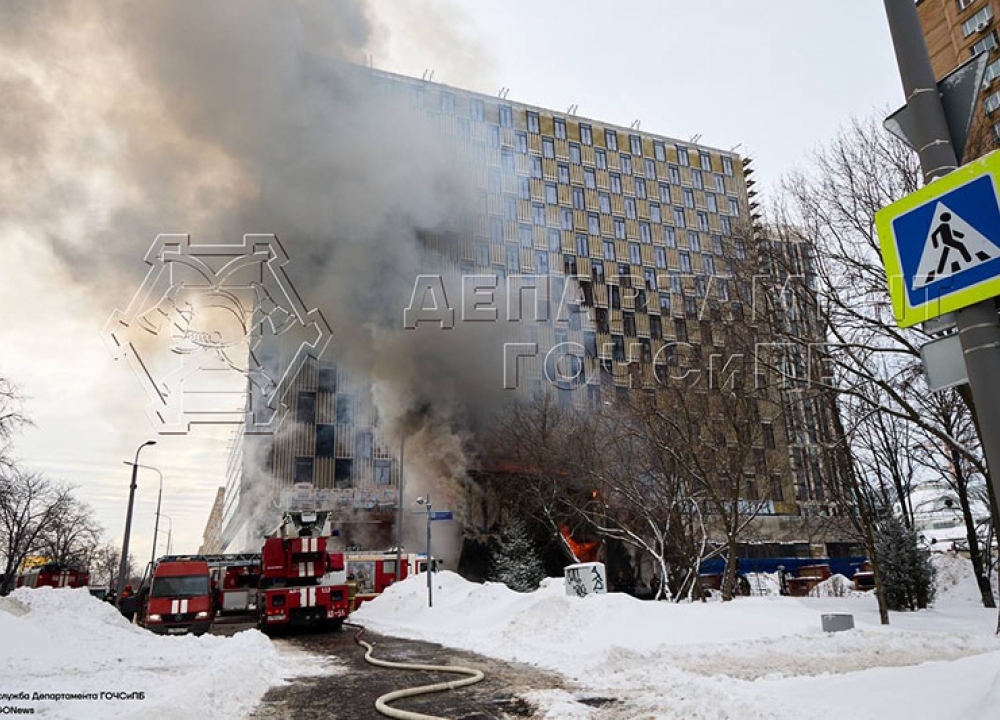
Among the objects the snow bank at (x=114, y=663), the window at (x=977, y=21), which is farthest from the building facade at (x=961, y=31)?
the snow bank at (x=114, y=663)

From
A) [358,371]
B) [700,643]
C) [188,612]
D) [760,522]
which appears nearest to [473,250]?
[358,371]

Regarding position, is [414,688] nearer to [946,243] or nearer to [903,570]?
[946,243]

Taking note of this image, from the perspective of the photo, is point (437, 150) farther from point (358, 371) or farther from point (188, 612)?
point (188, 612)

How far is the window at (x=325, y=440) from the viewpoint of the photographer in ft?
142

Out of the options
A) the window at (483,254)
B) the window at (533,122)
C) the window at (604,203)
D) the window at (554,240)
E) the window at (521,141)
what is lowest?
the window at (483,254)

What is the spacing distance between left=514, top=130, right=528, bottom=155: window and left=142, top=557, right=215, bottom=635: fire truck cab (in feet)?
147

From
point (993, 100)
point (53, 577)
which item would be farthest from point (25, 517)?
point (993, 100)

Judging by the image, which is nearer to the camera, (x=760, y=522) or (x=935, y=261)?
(x=935, y=261)

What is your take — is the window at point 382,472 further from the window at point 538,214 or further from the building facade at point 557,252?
the window at point 538,214

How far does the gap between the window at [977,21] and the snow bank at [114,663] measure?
1824 inches

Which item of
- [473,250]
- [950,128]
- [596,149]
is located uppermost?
[596,149]

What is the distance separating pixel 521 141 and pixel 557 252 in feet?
31.6

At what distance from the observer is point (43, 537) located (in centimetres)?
4744

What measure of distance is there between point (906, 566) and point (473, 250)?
34.2 metres
